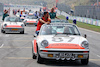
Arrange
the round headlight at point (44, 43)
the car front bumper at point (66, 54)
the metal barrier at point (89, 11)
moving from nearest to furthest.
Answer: the car front bumper at point (66, 54) < the round headlight at point (44, 43) < the metal barrier at point (89, 11)

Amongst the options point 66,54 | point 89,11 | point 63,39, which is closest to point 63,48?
point 66,54

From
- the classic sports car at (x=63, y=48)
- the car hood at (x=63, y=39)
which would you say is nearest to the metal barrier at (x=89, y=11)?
the car hood at (x=63, y=39)

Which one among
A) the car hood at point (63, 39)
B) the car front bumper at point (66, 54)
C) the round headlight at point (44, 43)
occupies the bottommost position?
the car front bumper at point (66, 54)

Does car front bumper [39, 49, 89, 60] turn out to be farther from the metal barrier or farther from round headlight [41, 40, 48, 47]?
the metal barrier

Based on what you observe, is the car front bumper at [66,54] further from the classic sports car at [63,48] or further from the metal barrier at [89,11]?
the metal barrier at [89,11]

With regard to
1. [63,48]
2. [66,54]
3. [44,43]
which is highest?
[44,43]

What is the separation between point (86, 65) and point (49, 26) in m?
2.10

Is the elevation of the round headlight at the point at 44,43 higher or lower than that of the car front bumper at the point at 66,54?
higher

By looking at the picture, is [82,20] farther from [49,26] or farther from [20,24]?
[49,26]

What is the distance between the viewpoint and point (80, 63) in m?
10.2

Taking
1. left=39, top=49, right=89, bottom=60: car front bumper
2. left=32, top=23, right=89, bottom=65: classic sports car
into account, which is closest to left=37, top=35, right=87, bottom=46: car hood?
left=32, top=23, right=89, bottom=65: classic sports car

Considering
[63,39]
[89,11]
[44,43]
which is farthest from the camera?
[89,11]

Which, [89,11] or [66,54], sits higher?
[89,11]

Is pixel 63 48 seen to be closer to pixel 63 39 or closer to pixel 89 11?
pixel 63 39
